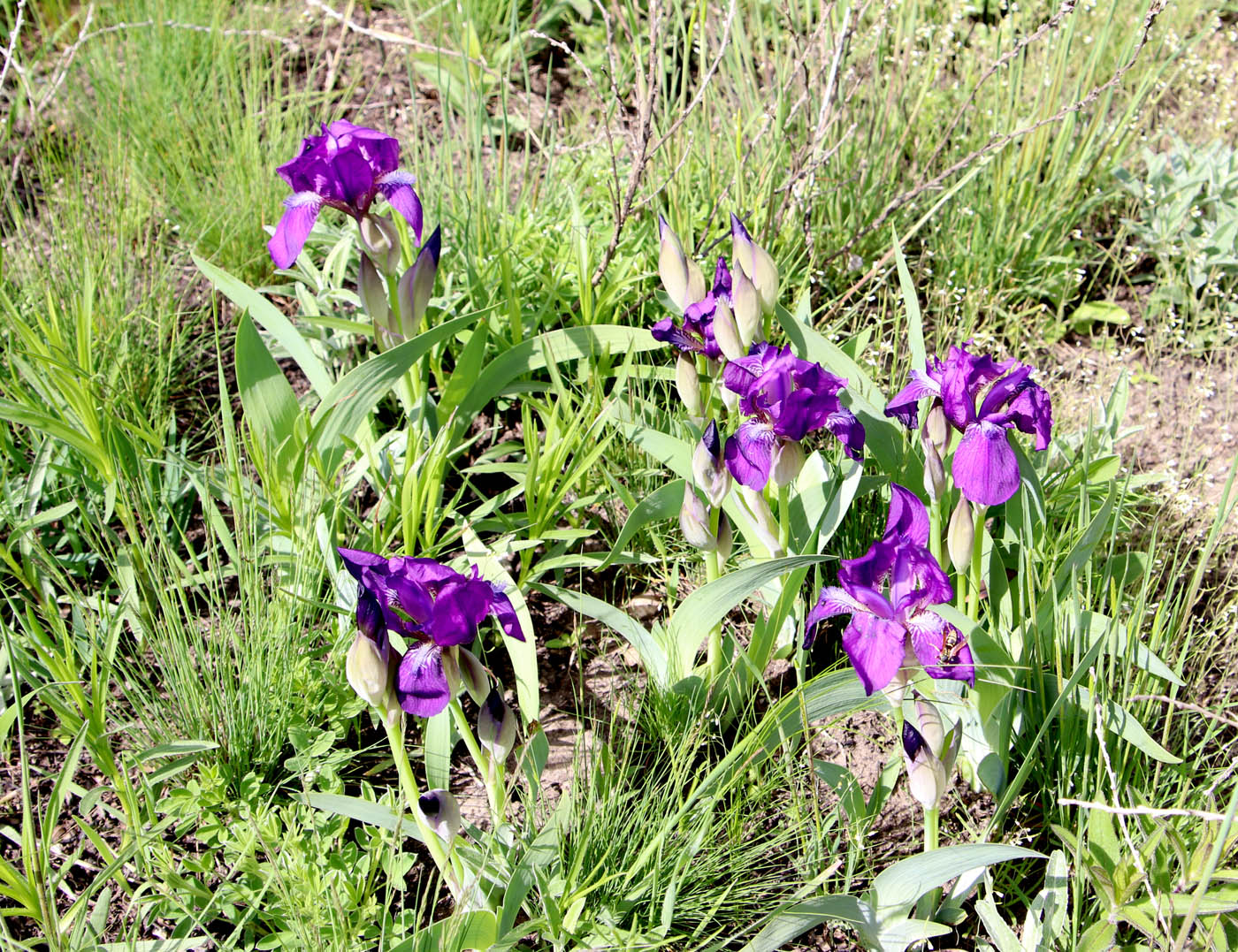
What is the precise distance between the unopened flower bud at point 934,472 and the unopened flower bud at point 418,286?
2.96 ft

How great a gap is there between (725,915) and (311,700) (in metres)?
0.72

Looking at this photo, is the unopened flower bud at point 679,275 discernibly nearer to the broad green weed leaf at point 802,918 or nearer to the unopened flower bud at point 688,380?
the unopened flower bud at point 688,380

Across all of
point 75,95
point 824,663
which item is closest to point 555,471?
point 824,663

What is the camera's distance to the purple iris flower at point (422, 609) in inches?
44.2

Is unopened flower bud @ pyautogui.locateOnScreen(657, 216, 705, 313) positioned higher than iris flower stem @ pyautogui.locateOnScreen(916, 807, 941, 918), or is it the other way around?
unopened flower bud @ pyautogui.locateOnScreen(657, 216, 705, 313)

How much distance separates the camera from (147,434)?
1.73 metres

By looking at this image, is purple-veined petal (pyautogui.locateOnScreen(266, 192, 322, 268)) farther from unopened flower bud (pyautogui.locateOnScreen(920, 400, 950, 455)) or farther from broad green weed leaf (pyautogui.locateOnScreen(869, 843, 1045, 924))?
broad green weed leaf (pyautogui.locateOnScreen(869, 843, 1045, 924))

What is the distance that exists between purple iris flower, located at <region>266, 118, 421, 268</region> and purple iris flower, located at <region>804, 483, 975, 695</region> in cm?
101

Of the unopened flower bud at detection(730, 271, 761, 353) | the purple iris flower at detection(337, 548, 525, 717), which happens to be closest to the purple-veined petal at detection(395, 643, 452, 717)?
the purple iris flower at detection(337, 548, 525, 717)

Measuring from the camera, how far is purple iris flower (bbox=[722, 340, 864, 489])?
1.34 meters

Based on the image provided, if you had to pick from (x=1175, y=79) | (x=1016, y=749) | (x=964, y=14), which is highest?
(x=964, y=14)

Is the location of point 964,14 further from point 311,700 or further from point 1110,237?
point 311,700

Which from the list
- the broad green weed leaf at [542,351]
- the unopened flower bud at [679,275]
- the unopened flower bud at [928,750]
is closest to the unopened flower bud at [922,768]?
the unopened flower bud at [928,750]

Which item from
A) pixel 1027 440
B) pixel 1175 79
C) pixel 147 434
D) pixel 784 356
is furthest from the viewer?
pixel 1175 79
